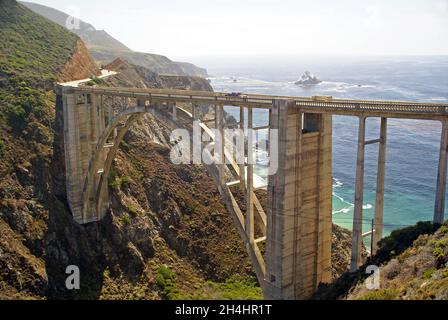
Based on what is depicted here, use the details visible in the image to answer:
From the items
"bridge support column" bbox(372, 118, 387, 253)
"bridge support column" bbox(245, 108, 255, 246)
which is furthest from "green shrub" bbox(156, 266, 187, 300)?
"bridge support column" bbox(372, 118, 387, 253)

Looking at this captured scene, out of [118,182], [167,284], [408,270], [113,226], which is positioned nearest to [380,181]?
[408,270]

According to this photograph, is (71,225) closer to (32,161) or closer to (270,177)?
(32,161)

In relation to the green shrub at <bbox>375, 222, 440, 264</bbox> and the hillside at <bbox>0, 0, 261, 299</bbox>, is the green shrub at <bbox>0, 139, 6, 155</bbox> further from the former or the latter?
the green shrub at <bbox>375, 222, 440, 264</bbox>

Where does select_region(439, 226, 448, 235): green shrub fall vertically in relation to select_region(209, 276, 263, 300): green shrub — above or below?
above

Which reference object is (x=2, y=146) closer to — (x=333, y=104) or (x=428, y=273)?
(x=333, y=104)

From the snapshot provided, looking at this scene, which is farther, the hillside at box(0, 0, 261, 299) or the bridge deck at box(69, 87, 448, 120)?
the hillside at box(0, 0, 261, 299)

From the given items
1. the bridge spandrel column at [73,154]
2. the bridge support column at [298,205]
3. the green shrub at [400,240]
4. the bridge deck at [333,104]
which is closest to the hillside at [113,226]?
the bridge spandrel column at [73,154]
